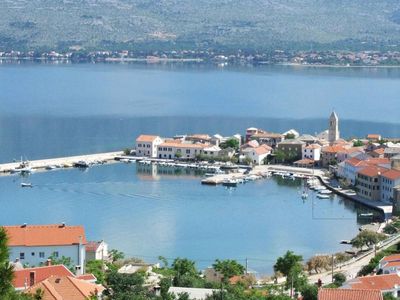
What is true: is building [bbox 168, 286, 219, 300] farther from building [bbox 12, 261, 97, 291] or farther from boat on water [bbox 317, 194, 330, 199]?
boat on water [bbox 317, 194, 330, 199]

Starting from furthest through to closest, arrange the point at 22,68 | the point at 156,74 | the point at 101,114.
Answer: the point at 22,68
the point at 156,74
the point at 101,114

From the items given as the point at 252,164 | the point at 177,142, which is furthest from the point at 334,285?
the point at 177,142

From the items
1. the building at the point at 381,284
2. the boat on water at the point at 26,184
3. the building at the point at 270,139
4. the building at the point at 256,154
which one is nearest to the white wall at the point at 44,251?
the building at the point at 381,284

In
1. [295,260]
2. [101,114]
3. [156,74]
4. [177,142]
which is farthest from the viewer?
[156,74]

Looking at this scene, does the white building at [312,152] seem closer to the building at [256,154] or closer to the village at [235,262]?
the village at [235,262]

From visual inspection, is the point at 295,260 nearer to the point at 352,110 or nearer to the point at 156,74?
the point at 352,110

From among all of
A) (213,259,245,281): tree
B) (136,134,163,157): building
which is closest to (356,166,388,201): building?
(136,134,163,157): building
